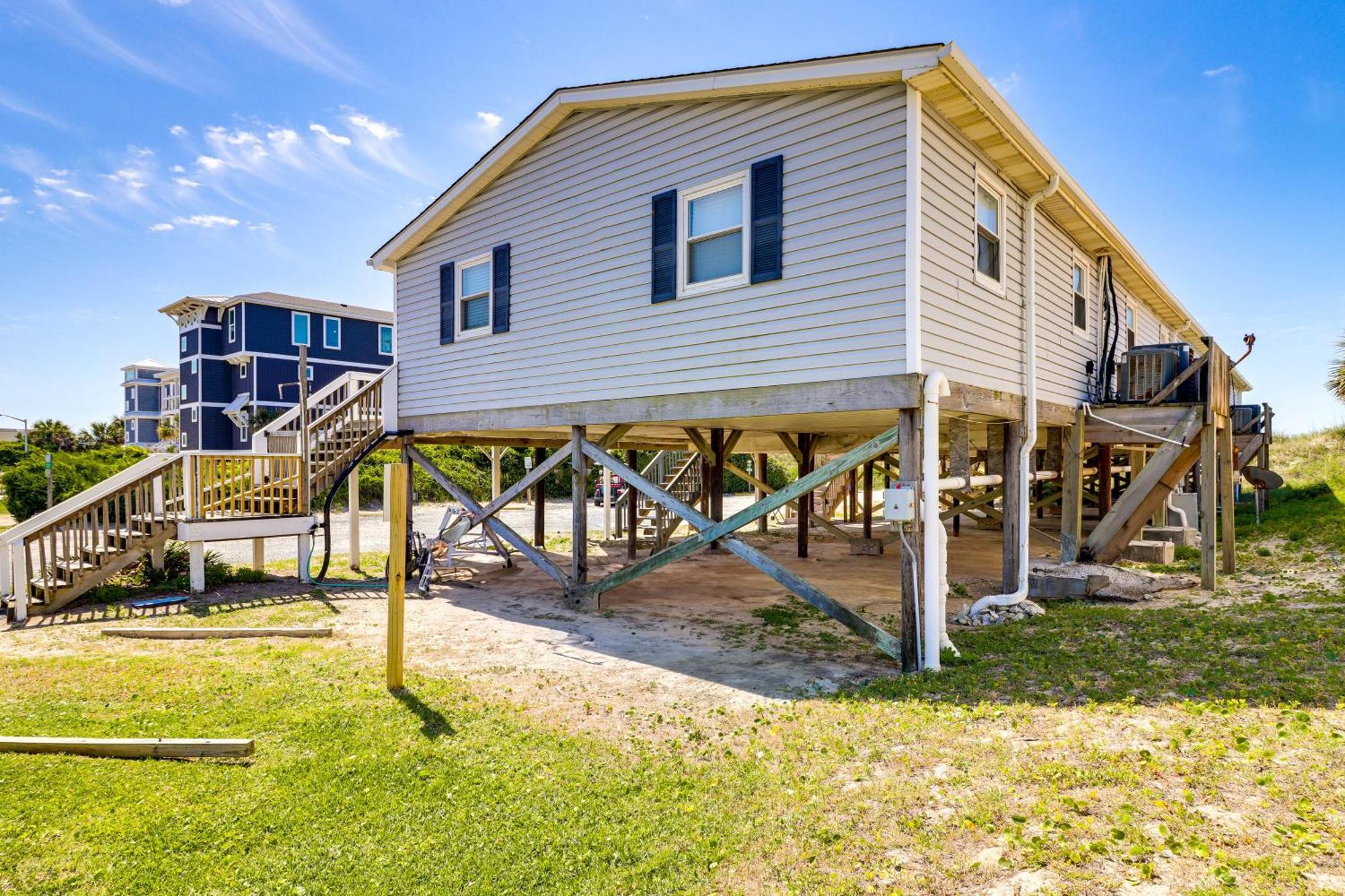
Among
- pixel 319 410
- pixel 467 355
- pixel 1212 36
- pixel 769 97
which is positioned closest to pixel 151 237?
pixel 319 410

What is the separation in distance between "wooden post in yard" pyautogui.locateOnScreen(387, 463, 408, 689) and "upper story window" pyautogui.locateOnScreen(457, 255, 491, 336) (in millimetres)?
5002

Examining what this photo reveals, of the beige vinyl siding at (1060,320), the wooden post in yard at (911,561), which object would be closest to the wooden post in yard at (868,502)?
the beige vinyl siding at (1060,320)

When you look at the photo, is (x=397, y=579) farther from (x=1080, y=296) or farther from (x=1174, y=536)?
(x=1174, y=536)

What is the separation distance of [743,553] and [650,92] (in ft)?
18.4

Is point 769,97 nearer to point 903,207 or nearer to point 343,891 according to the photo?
point 903,207

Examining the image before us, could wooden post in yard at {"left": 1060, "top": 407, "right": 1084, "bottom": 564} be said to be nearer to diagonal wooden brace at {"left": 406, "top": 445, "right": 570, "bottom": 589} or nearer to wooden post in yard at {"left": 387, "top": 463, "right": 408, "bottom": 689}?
diagonal wooden brace at {"left": 406, "top": 445, "right": 570, "bottom": 589}

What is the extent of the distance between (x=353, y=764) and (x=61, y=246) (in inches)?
1064

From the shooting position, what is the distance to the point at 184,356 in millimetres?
33344

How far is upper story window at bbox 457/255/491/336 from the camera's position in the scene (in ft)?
35.7

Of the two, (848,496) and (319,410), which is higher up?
(319,410)

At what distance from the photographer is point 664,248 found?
27.0 ft

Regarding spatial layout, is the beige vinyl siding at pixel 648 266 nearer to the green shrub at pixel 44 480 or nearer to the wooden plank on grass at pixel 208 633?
the wooden plank on grass at pixel 208 633

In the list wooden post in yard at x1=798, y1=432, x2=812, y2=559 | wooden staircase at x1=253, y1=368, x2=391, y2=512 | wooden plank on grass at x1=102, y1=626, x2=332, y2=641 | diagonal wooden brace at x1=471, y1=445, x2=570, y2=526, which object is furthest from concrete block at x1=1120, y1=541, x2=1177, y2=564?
wooden staircase at x1=253, y1=368, x2=391, y2=512

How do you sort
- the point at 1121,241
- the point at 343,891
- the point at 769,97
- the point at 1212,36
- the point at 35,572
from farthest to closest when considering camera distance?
the point at 1212,36, the point at 1121,241, the point at 35,572, the point at 769,97, the point at 343,891
